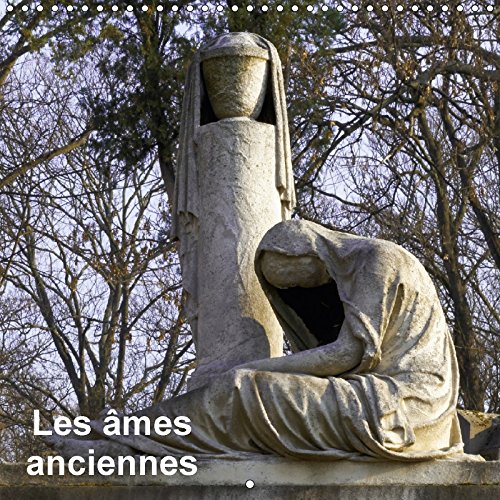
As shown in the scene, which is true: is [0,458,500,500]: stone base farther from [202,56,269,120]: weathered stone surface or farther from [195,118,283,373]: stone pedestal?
[202,56,269,120]: weathered stone surface

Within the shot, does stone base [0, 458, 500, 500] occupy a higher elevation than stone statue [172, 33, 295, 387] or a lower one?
lower

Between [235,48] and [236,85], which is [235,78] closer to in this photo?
[236,85]

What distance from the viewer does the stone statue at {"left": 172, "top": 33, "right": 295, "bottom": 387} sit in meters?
10.3

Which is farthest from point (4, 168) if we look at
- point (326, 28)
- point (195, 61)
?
point (195, 61)

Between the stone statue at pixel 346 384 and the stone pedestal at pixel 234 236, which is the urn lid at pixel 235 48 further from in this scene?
the stone statue at pixel 346 384

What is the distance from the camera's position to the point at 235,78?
10969 millimetres

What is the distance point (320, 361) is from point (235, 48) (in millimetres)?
2604

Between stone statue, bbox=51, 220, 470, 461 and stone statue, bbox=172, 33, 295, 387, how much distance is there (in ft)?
2.30

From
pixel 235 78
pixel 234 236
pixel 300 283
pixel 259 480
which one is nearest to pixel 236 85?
pixel 235 78

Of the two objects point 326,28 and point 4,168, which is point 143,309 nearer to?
point 4,168

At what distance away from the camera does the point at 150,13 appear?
17.8 m

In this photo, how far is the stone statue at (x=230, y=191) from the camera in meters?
10.3

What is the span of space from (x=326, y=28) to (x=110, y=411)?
8876 mm

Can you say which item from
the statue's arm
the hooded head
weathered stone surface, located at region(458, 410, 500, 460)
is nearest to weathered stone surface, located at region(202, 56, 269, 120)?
the hooded head
